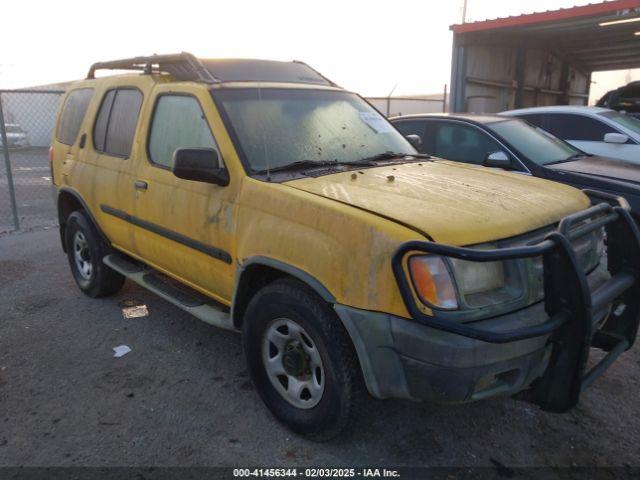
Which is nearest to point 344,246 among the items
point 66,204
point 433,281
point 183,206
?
point 433,281

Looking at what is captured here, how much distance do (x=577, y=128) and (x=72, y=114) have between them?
6579 mm

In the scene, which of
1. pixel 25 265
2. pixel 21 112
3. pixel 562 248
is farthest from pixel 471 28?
pixel 21 112

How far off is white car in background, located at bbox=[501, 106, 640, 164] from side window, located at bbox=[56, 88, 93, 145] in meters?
5.55

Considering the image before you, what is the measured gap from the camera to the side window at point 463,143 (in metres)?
5.93

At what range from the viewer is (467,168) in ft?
12.0

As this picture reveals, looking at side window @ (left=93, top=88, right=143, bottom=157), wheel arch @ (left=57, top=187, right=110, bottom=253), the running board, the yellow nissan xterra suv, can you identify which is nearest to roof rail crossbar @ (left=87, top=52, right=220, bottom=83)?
the yellow nissan xterra suv

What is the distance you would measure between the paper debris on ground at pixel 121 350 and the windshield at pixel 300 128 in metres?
1.84

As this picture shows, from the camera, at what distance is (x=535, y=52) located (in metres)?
14.7

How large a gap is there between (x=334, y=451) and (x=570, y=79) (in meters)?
17.4

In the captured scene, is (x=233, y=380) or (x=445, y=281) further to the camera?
(x=233, y=380)

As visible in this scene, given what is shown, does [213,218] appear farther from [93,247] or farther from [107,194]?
[93,247]

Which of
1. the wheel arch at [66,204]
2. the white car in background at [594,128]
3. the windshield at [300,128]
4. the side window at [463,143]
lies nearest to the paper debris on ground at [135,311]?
the wheel arch at [66,204]

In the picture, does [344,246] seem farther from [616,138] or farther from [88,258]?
[616,138]

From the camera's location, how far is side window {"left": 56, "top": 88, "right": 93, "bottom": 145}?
4832 mm
